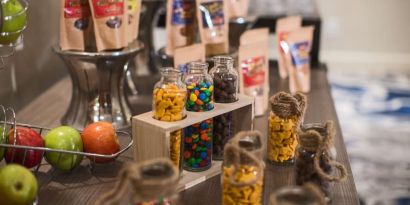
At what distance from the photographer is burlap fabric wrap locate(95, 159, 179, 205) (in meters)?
0.76

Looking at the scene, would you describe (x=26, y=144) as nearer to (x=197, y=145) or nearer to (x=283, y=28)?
(x=197, y=145)

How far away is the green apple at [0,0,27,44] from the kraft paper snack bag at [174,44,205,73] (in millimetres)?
395

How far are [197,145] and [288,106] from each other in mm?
219

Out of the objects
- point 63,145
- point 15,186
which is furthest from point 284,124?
point 15,186

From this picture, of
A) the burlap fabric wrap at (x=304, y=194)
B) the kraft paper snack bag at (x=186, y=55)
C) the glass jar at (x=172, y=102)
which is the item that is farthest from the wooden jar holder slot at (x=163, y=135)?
the burlap fabric wrap at (x=304, y=194)

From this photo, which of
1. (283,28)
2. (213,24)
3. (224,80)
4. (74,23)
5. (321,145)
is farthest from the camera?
(283,28)

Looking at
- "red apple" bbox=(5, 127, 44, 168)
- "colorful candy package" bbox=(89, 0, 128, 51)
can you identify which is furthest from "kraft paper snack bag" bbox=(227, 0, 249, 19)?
"red apple" bbox=(5, 127, 44, 168)

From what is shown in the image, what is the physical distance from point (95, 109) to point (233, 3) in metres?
0.67

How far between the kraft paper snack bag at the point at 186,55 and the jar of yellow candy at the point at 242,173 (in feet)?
1.47

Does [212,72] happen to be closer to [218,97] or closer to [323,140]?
[218,97]

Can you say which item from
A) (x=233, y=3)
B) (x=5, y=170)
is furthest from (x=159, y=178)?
(x=233, y=3)

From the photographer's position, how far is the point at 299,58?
1.80m

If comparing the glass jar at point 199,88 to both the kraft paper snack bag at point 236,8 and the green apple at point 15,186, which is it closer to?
the green apple at point 15,186

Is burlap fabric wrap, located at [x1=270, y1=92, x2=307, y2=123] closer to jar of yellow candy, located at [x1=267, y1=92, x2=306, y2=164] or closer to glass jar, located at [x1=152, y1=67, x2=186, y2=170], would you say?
jar of yellow candy, located at [x1=267, y1=92, x2=306, y2=164]
